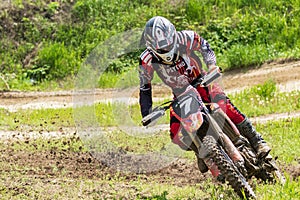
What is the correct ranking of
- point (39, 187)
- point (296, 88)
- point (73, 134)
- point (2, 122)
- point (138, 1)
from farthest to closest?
point (138, 1)
point (296, 88)
point (2, 122)
point (73, 134)
point (39, 187)

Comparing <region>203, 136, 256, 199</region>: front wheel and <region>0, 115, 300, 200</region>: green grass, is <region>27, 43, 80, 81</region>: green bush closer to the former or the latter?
<region>0, 115, 300, 200</region>: green grass

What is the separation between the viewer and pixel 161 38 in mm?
6516

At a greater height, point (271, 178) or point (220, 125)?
point (220, 125)

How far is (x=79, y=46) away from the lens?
18828 millimetres

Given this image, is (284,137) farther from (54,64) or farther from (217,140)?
(54,64)

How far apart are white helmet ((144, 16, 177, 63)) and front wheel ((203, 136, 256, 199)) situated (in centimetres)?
114

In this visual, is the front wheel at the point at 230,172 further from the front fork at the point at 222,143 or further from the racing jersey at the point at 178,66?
the racing jersey at the point at 178,66

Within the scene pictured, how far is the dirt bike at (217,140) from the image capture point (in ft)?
20.2

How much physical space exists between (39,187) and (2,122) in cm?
608

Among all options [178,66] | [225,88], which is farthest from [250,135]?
[225,88]

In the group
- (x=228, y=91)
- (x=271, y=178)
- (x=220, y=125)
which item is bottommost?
(x=228, y=91)

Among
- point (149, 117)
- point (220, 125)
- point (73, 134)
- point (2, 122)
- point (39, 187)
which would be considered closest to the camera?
point (149, 117)

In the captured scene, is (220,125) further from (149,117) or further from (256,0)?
(256,0)

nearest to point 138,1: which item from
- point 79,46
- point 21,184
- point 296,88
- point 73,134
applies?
point 79,46
